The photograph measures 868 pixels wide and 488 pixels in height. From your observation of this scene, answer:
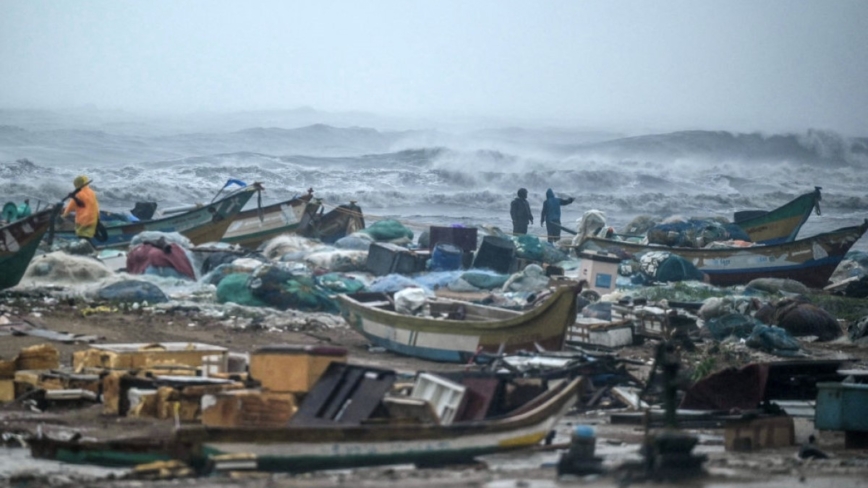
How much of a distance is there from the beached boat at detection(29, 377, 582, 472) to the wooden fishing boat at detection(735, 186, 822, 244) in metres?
14.0

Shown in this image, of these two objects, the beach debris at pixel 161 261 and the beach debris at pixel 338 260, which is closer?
the beach debris at pixel 161 261

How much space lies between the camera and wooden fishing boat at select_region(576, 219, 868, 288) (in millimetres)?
16125

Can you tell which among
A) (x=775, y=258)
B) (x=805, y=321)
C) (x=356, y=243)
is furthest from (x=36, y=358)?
(x=775, y=258)

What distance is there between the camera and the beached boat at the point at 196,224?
53.8 ft

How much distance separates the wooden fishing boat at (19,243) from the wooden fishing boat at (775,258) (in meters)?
7.68

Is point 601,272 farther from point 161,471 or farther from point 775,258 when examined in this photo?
point 161,471

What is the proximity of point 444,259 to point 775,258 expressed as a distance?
4662mm

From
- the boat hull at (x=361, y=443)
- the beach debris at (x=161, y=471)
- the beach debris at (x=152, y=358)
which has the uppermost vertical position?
the boat hull at (x=361, y=443)

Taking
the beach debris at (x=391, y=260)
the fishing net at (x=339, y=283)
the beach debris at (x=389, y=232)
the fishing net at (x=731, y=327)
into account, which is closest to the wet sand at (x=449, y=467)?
the fishing net at (x=731, y=327)

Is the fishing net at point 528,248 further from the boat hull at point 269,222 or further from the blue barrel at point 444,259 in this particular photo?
the boat hull at point 269,222

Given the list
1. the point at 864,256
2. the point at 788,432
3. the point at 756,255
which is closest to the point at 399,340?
the point at 788,432

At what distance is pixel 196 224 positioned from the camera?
17047mm

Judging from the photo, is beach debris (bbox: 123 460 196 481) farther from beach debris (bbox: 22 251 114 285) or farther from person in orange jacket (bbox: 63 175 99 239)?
person in orange jacket (bbox: 63 175 99 239)

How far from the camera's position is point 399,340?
10188 mm
